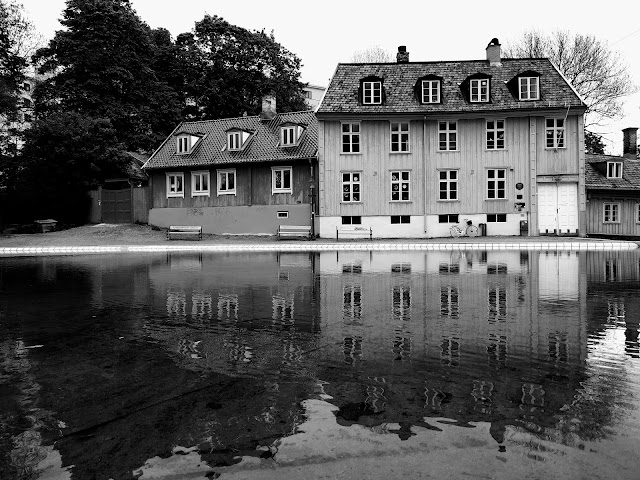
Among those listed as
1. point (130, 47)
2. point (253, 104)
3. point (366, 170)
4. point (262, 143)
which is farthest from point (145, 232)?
point (253, 104)

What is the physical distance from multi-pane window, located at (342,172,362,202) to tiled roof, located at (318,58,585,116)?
3834mm

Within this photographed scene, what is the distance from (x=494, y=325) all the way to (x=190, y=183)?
3289cm

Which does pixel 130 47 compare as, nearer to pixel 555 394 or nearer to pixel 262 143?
pixel 262 143

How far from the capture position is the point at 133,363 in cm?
545

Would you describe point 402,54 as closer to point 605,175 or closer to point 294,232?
point 294,232

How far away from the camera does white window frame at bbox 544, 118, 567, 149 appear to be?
31.5m

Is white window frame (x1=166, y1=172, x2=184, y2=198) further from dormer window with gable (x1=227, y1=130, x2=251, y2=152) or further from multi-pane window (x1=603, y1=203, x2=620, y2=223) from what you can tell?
multi-pane window (x1=603, y1=203, x2=620, y2=223)

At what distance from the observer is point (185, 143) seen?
1501 inches

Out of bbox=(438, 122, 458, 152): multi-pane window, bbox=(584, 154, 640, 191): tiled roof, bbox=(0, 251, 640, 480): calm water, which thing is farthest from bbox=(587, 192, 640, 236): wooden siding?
bbox=(0, 251, 640, 480): calm water

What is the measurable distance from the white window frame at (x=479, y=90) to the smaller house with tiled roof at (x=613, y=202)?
9.39m

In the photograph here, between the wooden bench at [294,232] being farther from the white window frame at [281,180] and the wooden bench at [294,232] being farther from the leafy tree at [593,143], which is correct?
the leafy tree at [593,143]

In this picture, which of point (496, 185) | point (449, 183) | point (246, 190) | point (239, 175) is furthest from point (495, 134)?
point (239, 175)

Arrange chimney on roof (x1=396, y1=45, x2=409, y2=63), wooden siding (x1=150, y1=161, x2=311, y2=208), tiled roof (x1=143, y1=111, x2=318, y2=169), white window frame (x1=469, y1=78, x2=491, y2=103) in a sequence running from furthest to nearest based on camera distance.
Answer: chimney on roof (x1=396, y1=45, x2=409, y2=63)
tiled roof (x1=143, y1=111, x2=318, y2=169)
wooden siding (x1=150, y1=161, x2=311, y2=208)
white window frame (x1=469, y1=78, x2=491, y2=103)

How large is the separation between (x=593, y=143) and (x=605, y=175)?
12965 mm
